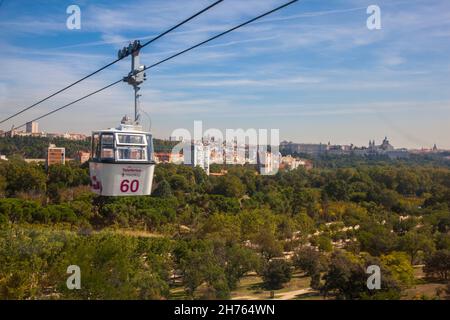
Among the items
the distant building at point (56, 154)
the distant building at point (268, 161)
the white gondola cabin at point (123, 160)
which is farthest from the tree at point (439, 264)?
the distant building at point (56, 154)

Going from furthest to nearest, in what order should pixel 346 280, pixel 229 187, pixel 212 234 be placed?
pixel 229 187
pixel 212 234
pixel 346 280

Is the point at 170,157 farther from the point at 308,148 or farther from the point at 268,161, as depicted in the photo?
the point at 308,148

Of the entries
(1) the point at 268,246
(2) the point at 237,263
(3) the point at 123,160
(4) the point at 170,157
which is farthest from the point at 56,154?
(3) the point at 123,160

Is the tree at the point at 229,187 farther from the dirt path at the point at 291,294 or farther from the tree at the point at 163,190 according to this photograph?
the dirt path at the point at 291,294

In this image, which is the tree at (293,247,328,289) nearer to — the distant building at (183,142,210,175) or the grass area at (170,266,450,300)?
the grass area at (170,266,450,300)
